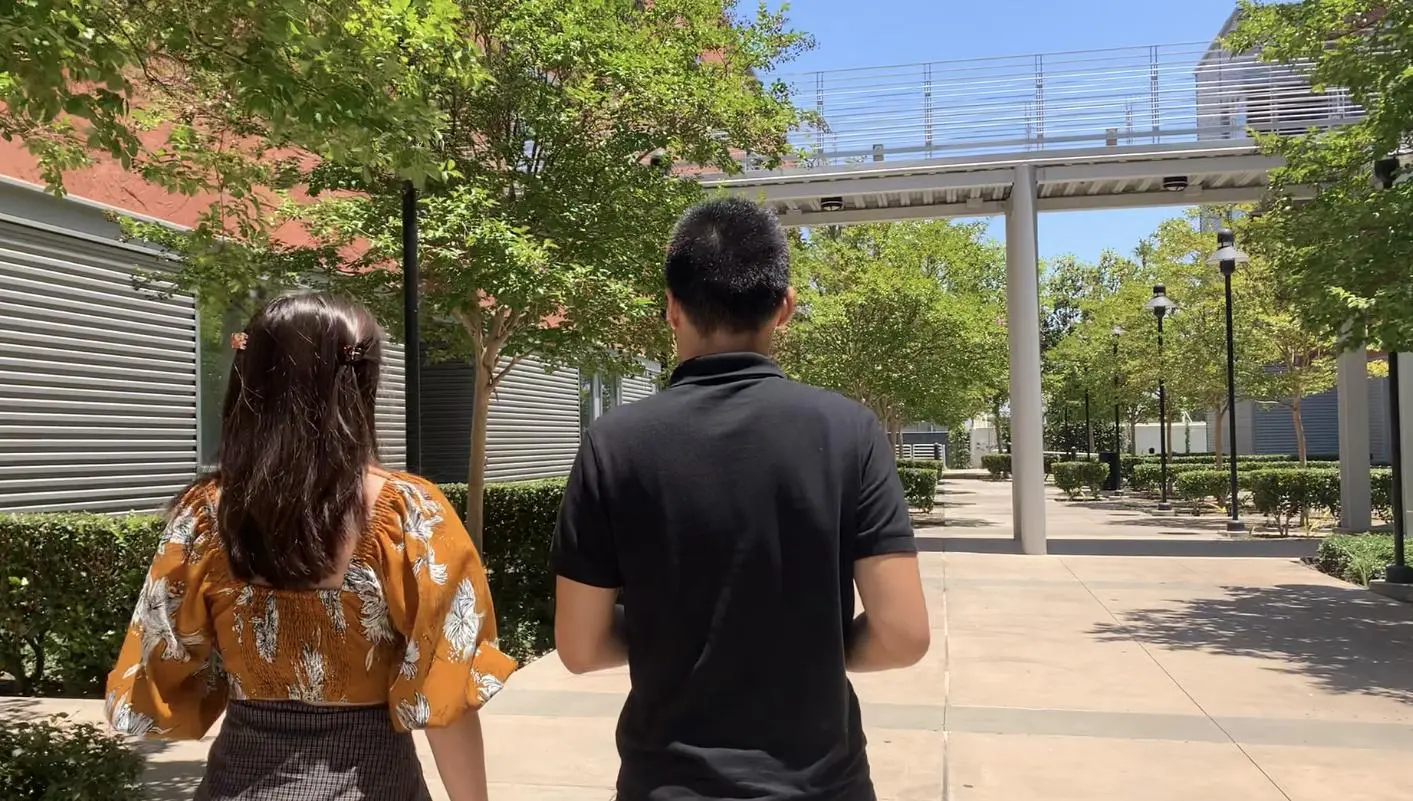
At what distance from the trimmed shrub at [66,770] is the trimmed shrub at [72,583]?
3025 millimetres

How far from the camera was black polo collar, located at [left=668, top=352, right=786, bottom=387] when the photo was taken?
1.71m

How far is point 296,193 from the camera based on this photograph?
436 inches

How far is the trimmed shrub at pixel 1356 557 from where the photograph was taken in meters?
11.2

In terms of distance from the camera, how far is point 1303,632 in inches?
339

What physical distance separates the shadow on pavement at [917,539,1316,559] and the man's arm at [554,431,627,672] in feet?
41.6

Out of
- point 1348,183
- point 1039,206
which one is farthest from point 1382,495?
point 1348,183

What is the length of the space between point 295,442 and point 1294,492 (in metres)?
18.9

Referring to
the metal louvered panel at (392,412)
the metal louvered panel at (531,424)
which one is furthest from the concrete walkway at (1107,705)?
the metal louvered panel at (531,424)

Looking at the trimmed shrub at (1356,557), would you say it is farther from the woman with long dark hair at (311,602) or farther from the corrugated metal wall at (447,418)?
the corrugated metal wall at (447,418)

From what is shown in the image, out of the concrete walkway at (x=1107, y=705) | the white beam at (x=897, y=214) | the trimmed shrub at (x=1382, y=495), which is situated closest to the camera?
the concrete walkway at (x=1107, y=705)

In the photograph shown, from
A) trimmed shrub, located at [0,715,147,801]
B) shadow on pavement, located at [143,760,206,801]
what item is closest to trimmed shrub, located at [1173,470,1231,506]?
shadow on pavement, located at [143,760,206,801]

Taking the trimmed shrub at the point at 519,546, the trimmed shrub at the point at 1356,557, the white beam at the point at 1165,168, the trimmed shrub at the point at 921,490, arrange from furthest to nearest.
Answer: the trimmed shrub at the point at 921,490, the white beam at the point at 1165,168, the trimmed shrub at the point at 1356,557, the trimmed shrub at the point at 519,546

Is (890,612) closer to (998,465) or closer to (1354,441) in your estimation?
(1354,441)

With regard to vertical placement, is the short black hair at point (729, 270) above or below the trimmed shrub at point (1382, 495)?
above
